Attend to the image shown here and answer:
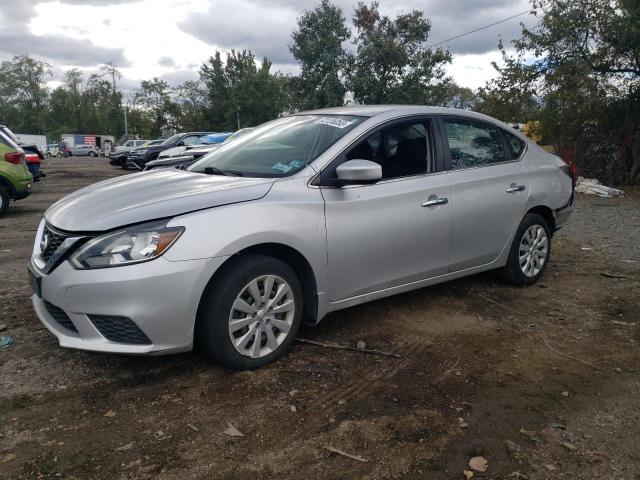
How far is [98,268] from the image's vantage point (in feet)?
9.59

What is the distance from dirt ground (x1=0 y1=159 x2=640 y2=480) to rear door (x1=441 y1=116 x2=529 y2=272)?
56cm

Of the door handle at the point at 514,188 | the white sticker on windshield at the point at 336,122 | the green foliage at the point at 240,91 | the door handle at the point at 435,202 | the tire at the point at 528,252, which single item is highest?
the green foliage at the point at 240,91

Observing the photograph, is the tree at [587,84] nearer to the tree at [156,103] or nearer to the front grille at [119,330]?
the front grille at [119,330]

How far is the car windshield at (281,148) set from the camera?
12.2 ft

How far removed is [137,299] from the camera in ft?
9.48

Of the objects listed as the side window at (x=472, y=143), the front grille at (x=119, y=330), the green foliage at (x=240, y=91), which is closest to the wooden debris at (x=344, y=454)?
the front grille at (x=119, y=330)

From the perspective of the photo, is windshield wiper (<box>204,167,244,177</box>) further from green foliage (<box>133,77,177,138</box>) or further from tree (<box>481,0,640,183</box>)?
green foliage (<box>133,77,177,138</box>)

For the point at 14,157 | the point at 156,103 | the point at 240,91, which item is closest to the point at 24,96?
the point at 156,103

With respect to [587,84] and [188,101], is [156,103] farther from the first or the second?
[587,84]

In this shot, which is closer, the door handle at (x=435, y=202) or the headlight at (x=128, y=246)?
the headlight at (x=128, y=246)

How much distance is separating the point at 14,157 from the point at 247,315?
26.8ft

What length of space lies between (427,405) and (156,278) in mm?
1643

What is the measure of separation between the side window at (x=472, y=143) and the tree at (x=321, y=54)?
77.4 ft

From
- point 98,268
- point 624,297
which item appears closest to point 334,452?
point 98,268
